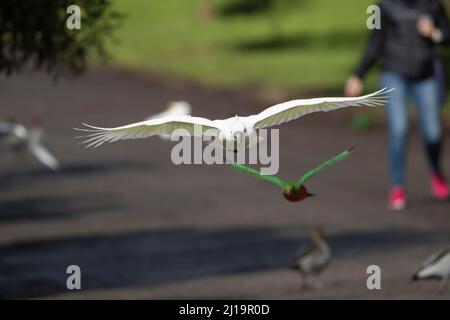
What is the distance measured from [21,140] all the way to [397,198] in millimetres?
5397

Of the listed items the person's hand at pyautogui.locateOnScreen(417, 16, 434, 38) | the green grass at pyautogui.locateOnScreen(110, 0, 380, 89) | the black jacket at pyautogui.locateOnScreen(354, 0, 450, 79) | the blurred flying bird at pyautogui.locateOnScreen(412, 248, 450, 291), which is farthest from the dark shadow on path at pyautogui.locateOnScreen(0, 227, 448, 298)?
the green grass at pyautogui.locateOnScreen(110, 0, 380, 89)

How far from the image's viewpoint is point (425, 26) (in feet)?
52.4

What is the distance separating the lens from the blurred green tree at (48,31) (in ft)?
40.9

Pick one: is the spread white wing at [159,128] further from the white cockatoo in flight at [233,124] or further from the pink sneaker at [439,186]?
the pink sneaker at [439,186]

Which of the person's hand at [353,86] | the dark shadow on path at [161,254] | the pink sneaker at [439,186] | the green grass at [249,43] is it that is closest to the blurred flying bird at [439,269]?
the dark shadow on path at [161,254]

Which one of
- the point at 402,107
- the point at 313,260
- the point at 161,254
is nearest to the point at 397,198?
the point at 402,107

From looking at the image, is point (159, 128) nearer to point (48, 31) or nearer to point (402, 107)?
point (48, 31)

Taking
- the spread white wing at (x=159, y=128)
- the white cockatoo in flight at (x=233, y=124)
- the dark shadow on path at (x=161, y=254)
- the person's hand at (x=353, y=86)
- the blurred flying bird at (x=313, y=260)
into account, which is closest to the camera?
the white cockatoo in flight at (x=233, y=124)

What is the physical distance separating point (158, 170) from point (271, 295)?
8.65 metres

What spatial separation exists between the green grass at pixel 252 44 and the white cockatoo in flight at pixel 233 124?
52.4ft

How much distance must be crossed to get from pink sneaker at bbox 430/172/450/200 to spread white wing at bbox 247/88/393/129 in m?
8.31

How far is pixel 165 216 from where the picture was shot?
16.6 metres

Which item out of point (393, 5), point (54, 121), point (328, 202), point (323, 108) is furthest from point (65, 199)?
point (323, 108)

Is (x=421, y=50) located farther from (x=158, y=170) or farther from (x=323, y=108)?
(x=323, y=108)
